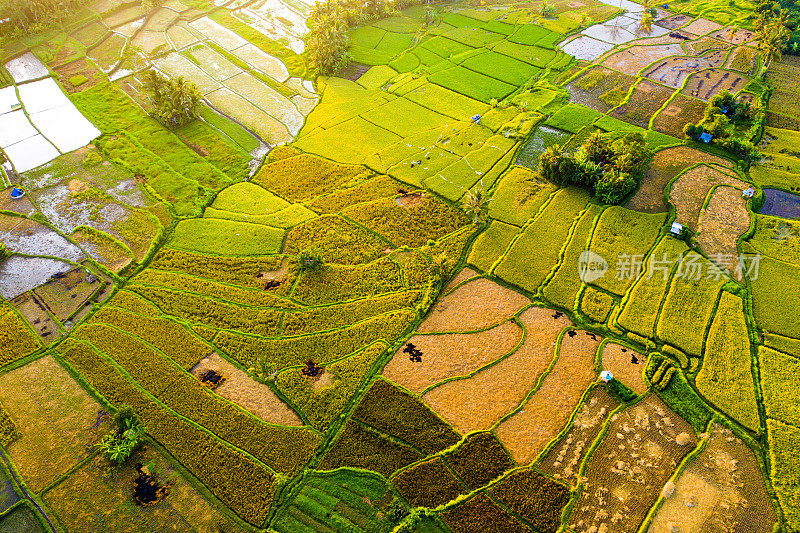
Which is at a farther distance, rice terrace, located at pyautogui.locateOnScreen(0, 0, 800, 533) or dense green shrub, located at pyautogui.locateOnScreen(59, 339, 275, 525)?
rice terrace, located at pyautogui.locateOnScreen(0, 0, 800, 533)

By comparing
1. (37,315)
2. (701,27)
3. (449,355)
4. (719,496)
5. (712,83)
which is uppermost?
(701,27)

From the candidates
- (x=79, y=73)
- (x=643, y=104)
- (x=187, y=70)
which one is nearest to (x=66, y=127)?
(x=79, y=73)

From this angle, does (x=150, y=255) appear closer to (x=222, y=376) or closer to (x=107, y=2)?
(x=222, y=376)

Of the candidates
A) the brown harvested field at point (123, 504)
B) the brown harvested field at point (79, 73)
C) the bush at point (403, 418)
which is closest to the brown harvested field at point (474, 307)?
the bush at point (403, 418)

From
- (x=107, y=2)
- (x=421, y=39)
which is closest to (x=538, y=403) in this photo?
(x=421, y=39)

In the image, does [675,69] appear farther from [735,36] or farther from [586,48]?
[735,36]

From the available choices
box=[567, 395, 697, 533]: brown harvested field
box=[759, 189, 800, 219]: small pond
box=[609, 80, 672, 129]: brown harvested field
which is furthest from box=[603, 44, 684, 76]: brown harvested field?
box=[567, 395, 697, 533]: brown harvested field

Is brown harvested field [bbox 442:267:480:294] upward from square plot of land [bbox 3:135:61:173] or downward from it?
downward

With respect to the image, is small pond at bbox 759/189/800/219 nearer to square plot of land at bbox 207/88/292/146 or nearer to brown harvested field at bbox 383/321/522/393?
brown harvested field at bbox 383/321/522/393
